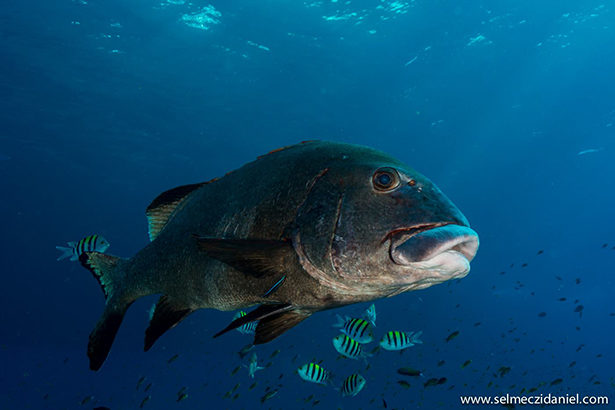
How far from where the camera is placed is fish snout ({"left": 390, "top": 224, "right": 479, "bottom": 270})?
149 centimetres

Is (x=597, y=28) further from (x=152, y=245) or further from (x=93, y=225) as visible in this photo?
(x=93, y=225)

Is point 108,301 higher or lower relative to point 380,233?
lower

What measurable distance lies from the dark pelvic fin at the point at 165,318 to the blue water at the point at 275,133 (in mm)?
8958

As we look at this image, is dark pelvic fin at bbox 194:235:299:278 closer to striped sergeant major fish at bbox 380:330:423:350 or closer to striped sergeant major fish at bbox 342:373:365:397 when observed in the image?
striped sergeant major fish at bbox 380:330:423:350

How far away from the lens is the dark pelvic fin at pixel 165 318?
2393mm

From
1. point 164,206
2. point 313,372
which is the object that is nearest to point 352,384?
point 313,372

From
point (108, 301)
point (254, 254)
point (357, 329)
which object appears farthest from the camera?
point (357, 329)

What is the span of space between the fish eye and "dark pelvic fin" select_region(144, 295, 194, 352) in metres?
1.53

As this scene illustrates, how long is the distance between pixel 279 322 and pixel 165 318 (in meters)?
0.96

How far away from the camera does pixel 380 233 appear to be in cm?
A: 162

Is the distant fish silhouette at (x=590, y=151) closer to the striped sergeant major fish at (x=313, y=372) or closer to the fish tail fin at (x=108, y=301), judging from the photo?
the striped sergeant major fish at (x=313, y=372)

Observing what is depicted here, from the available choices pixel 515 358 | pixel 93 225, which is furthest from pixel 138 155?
pixel 515 358

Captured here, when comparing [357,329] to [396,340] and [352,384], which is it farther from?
[352,384]

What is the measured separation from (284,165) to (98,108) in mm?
26740
